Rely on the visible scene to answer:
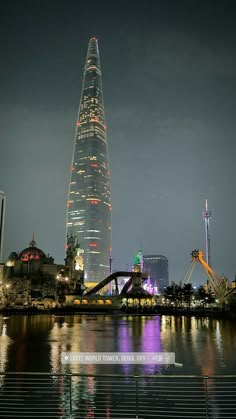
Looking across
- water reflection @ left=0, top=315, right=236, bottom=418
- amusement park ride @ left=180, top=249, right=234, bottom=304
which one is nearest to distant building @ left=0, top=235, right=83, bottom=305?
amusement park ride @ left=180, top=249, right=234, bottom=304

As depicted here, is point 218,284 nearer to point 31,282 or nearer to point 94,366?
point 31,282

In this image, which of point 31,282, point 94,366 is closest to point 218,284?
point 31,282

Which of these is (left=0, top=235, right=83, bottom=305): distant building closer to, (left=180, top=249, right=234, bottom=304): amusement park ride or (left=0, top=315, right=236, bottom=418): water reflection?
(left=180, top=249, right=234, bottom=304): amusement park ride

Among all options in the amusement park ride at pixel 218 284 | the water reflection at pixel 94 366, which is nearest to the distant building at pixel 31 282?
the amusement park ride at pixel 218 284

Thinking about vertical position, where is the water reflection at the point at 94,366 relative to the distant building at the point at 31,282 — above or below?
below

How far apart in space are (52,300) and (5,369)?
471ft

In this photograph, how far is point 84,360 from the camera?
3438 centimetres

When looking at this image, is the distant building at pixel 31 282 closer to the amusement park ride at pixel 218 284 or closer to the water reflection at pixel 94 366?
the amusement park ride at pixel 218 284

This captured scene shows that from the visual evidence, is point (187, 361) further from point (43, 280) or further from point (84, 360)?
point (43, 280)

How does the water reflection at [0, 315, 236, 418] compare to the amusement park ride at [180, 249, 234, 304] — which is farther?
the amusement park ride at [180, 249, 234, 304]

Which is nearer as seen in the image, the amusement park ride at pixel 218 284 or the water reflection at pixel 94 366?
the water reflection at pixel 94 366

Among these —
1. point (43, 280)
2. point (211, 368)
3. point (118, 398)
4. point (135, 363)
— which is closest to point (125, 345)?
point (135, 363)

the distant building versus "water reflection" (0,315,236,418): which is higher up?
the distant building

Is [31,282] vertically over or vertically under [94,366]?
over
